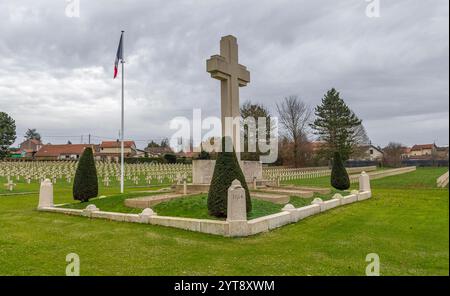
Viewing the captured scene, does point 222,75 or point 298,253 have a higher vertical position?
point 222,75

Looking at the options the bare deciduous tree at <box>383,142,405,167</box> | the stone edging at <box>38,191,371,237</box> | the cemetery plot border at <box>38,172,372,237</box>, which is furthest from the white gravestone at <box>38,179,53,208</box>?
the bare deciduous tree at <box>383,142,405,167</box>

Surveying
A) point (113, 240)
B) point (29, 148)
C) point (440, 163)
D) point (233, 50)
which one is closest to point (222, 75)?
point (233, 50)

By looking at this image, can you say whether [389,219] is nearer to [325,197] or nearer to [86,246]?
[325,197]

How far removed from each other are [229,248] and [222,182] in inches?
94.0

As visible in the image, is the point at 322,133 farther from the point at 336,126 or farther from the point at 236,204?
the point at 236,204

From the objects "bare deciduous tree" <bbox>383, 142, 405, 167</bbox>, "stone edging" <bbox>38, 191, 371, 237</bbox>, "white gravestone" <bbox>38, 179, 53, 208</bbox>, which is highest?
"bare deciduous tree" <bbox>383, 142, 405, 167</bbox>

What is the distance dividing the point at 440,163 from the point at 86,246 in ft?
233

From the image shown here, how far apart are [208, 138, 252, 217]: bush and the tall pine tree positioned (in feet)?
146

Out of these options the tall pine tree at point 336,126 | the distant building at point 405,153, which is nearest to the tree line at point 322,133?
the tall pine tree at point 336,126

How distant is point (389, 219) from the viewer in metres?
9.91

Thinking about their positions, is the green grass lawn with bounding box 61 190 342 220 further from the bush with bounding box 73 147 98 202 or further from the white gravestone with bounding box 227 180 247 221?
the white gravestone with bounding box 227 180 247 221

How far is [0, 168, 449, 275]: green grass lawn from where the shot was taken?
5418 millimetres

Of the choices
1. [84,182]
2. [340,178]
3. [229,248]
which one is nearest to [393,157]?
[340,178]

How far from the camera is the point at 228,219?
25.9ft
